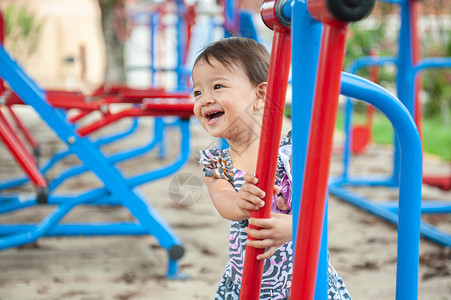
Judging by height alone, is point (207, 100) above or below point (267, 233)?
above

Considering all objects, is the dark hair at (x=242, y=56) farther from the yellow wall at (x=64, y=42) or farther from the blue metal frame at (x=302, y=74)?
the yellow wall at (x=64, y=42)

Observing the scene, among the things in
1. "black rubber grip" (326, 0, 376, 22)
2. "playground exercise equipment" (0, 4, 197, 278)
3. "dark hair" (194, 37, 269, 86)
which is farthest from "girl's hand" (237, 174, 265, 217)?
"playground exercise equipment" (0, 4, 197, 278)

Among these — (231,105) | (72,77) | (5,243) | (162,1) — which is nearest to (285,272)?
(231,105)

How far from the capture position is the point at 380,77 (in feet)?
26.7

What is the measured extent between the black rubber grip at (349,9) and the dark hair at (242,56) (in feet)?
1.35

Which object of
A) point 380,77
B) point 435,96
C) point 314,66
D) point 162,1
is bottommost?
point 314,66

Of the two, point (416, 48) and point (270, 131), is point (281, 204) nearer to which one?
point (270, 131)

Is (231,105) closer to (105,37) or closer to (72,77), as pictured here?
(105,37)

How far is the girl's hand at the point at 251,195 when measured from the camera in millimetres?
804

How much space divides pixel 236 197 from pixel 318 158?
0.32 meters

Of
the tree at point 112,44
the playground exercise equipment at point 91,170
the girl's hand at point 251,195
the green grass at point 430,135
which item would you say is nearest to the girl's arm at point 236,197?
the girl's hand at point 251,195

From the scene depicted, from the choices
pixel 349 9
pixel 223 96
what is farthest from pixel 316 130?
pixel 223 96

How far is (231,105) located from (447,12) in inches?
304

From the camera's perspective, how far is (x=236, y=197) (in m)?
0.89
